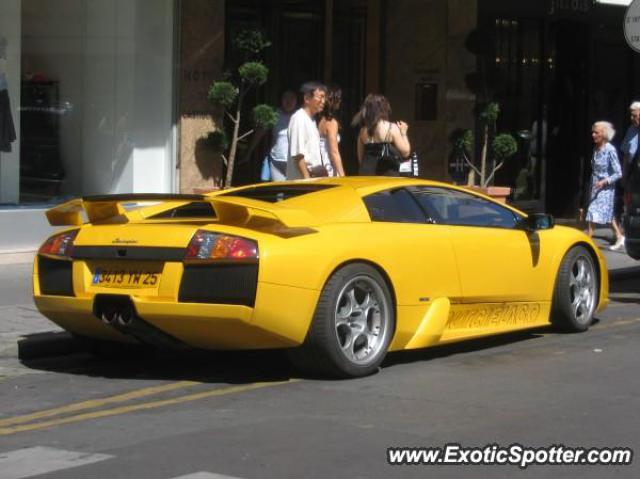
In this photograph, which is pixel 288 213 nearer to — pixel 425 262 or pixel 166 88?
pixel 425 262

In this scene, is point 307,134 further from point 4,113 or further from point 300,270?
point 300,270

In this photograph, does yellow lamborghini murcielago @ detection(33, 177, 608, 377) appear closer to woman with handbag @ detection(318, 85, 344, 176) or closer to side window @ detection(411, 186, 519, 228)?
side window @ detection(411, 186, 519, 228)

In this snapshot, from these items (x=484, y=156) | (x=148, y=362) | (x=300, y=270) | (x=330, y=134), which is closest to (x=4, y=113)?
(x=330, y=134)

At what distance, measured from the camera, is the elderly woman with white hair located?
17250 millimetres

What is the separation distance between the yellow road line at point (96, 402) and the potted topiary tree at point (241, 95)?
7640 mm

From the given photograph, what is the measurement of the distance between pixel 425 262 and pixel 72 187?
736 centimetres

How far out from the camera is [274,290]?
312 inches

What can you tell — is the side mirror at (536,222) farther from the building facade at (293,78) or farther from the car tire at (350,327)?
the building facade at (293,78)

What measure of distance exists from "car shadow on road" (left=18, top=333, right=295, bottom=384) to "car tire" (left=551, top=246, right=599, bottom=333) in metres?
2.30

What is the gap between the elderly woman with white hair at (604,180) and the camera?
679 inches

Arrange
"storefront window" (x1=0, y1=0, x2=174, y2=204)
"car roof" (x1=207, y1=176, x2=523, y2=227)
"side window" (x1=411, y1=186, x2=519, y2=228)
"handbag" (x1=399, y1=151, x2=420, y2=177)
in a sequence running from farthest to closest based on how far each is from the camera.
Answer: "storefront window" (x1=0, y1=0, x2=174, y2=204) → "handbag" (x1=399, y1=151, x2=420, y2=177) → "side window" (x1=411, y1=186, x2=519, y2=228) → "car roof" (x1=207, y1=176, x2=523, y2=227)

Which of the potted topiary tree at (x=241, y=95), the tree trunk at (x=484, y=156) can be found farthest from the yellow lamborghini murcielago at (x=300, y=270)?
the tree trunk at (x=484, y=156)

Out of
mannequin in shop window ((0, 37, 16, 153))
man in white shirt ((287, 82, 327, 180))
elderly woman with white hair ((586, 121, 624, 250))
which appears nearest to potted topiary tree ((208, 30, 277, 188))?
mannequin in shop window ((0, 37, 16, 153))

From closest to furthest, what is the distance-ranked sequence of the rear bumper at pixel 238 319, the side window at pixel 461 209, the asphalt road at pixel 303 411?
1. the asphalt road at pixel 303 411
2. the rear bumper at pixel 238 319
3. the side window at pixel 461 209
